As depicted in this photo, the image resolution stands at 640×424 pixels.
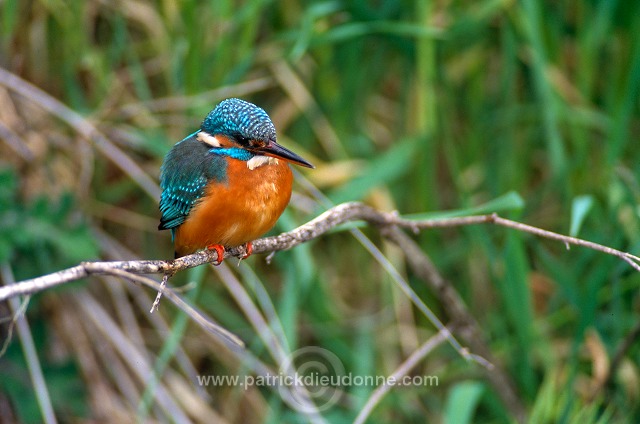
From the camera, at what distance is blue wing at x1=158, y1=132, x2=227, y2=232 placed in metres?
1.88

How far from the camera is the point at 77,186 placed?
2.81 meters

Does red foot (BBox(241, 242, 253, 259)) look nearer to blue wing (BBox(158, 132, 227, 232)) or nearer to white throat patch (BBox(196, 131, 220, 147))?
blue wing (BBox(158, 132, 227, 232))

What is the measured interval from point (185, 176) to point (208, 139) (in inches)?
4.3

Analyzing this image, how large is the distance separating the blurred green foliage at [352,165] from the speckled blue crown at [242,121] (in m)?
0.53

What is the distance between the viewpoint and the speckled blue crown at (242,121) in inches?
71.4

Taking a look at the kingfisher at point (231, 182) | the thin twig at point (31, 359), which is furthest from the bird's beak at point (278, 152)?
the thin twig at point (31, 359)

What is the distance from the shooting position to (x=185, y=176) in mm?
1934

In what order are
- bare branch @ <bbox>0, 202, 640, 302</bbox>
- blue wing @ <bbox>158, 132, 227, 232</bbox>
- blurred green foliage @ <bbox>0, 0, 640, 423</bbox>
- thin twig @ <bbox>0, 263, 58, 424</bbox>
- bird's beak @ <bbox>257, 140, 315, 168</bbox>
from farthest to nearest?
1. blurred green foliage @ <bbox>0, 0, 640, 423</bbox>
2. thin twig @ <bbox>0, 263, 58, 424</bbox>
3. blue wing @ <bbox>158, 132, 227, 232</bbox>
4. bird's beak @ <bbox>257, 140, 315, 168</bbox>
5. bare branch @ <bbox>0, 202, 640, 302</bbox>

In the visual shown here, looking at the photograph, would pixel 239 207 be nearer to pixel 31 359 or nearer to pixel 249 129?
pixel 249 129

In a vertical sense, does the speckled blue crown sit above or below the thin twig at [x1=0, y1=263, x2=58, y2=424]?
above

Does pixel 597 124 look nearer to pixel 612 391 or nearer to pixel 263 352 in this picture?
pixel 612 391

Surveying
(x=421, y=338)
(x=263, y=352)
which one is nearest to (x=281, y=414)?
(x=263, y=352)

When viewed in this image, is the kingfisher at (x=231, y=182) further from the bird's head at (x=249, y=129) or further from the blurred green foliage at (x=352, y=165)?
the blurred green foliage at (x=352, y=165)

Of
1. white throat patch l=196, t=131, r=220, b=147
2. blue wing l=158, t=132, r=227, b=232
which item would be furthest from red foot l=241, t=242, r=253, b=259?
white throat patch l=196, t=131, r=220, b=147
